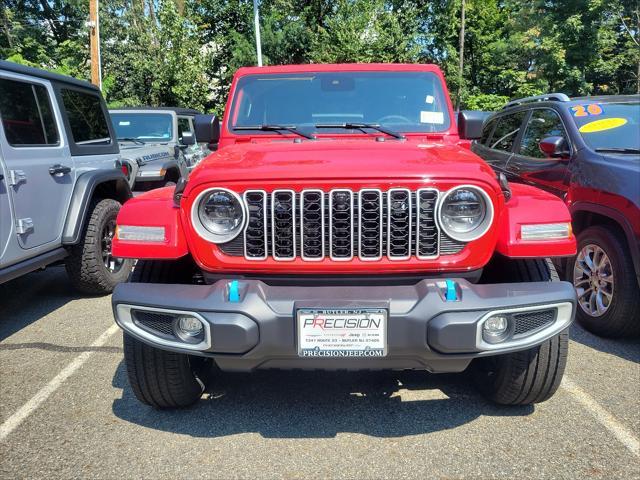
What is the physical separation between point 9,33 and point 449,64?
798 inches

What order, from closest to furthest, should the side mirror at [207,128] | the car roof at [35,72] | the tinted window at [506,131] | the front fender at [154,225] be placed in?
the front fender at [154,225]
the side mirror at [207,128]
the car roof at [35,72]
the tinted window at [506,131]

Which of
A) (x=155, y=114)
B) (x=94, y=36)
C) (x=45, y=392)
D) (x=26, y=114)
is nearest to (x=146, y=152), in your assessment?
(x=155, y=114)

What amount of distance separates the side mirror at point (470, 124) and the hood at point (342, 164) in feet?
2.50

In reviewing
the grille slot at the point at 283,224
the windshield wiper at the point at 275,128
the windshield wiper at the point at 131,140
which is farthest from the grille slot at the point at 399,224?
the windshield wiper at the point at 131,140

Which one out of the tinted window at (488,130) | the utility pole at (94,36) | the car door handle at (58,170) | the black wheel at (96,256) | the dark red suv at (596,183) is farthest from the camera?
the utility pole at (94,36)

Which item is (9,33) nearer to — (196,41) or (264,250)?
(196,41)

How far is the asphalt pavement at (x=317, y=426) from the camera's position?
8.18 feet

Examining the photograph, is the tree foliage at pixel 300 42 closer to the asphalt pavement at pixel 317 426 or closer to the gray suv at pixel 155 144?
the gray suv at pixel 155 144

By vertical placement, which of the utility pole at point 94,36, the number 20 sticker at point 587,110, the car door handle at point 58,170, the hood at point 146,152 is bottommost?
the hood at point 146,152

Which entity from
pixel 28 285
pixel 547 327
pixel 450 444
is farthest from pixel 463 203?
pixel 28 285

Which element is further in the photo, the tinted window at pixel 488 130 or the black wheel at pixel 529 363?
the tinted window at pixel 488 130

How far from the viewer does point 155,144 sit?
862 cm

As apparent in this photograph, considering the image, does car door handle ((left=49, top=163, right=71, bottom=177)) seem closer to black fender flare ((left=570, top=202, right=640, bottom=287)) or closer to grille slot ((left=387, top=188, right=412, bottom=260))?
grille slot ((left=387, top=188, right=412, bottom=260))

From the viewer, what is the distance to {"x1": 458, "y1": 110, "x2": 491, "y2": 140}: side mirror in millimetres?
3521
